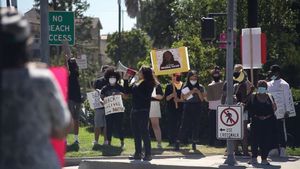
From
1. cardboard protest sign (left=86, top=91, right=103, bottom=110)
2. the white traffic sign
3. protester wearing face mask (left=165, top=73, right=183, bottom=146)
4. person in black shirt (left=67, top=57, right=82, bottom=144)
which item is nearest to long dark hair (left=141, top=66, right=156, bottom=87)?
the white traffic sign

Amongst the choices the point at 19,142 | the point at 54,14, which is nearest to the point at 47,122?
the point at 19,142

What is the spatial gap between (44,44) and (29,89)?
612 centimetres

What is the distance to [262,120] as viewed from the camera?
12461 mm

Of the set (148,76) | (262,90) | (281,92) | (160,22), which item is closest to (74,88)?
(148,76)

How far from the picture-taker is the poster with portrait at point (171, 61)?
1556 centimetres

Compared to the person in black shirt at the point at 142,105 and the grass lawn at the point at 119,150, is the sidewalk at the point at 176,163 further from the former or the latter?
the grass lawn at the point at 119,150

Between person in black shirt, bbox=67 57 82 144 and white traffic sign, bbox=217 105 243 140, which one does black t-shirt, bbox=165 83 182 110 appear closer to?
person in black shirt, bbox=67 57 82 144

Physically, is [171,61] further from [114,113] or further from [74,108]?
[74,108]

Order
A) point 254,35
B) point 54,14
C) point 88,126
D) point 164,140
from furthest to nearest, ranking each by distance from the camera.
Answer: point 88,126
point 164,140
point 254,35
point 54,14

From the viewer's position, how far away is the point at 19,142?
3975mm

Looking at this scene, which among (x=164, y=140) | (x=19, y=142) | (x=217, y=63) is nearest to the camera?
(x=19, y=142)

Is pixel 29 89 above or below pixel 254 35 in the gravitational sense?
below

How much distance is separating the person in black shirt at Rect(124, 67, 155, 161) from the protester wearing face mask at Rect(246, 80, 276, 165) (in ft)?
6.59

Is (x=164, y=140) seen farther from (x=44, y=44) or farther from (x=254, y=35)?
(x=44, y=44)
